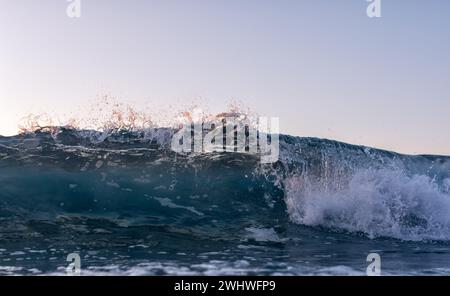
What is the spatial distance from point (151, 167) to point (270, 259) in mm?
6981

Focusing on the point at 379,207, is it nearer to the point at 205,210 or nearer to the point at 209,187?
the point at 205,210

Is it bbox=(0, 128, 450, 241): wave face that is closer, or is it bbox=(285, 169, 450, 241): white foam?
bbox=(285, 169, 450, 241): white foam

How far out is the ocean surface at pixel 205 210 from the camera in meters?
6.70

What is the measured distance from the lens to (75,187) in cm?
1201

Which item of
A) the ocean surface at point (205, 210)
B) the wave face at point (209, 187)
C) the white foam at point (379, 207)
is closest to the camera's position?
the ocean surface at point (205, 210)

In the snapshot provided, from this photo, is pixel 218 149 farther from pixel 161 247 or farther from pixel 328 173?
pixel 161 247

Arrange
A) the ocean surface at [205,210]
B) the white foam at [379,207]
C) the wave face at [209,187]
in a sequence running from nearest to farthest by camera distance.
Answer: the ocean surface at [205,210], the white foam at [379,207], the wave face at [209,187]

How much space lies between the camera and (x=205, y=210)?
11.0 metres

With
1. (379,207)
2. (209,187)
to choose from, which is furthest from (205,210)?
(379,207)

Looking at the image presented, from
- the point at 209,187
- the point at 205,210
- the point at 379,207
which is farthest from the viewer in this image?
the point at 209,187

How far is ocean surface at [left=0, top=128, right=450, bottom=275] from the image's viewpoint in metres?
6.70

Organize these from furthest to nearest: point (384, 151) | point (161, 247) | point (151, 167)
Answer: point (384, 151)
point (151, 167)
point (161, 247)
